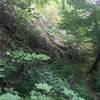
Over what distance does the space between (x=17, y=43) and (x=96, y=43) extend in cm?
349

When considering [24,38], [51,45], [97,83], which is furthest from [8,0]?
[97,83]

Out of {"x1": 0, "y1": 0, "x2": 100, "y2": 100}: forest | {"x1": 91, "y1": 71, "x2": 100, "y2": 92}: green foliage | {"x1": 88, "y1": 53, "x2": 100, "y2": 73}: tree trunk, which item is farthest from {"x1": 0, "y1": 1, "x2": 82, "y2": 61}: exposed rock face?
{"x1": 91, "y1": 71, "x2": 100, "y2": 92}: green foliage

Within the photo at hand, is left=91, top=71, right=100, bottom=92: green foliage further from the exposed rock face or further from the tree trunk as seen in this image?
the exposed rock face

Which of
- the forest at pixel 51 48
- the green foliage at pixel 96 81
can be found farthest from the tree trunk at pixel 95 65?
the green foliage at pixel 96 81

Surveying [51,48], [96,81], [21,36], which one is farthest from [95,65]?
[21,36]

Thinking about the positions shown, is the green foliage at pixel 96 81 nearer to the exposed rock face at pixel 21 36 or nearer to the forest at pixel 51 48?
the forest at pixel 51 48

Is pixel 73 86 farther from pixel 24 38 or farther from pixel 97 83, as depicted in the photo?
pixel 24 38

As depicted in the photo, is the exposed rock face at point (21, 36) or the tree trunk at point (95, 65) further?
the tree trunk at point (95, 65)

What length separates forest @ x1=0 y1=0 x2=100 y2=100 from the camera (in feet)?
21.7

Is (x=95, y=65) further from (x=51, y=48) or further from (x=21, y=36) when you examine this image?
(x=21, y=36)

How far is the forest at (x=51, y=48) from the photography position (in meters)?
6.60

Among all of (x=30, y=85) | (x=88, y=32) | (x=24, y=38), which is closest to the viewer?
(x=30, y=85)

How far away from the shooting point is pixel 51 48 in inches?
437

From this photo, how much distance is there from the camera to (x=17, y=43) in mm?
9305
